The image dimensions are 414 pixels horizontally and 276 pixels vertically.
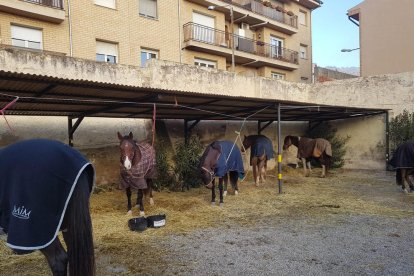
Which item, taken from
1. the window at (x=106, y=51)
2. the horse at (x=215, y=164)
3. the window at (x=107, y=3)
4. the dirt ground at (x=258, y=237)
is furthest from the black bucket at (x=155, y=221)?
the window at (x=107, y=3)

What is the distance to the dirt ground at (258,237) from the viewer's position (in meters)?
4.22

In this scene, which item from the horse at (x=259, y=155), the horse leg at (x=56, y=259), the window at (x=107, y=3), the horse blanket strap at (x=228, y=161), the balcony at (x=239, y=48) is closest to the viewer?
the horse leg at (x=56, y=259)

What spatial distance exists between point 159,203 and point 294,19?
24.0m

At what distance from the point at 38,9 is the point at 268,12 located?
17.3 m

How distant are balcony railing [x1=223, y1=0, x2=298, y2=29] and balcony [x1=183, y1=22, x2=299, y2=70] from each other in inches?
89.3

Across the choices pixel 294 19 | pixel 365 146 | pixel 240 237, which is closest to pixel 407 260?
pixel 240 237

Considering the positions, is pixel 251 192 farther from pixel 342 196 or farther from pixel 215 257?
pixel 215 257

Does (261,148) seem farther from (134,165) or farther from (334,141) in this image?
(334,141)

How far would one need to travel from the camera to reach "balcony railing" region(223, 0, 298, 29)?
24.0m

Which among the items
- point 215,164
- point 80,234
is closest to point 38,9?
point 215,164

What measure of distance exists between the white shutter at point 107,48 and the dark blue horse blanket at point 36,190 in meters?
13.3

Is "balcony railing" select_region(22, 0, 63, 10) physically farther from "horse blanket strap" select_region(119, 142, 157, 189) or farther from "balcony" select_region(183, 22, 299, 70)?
"horse blanket strap" select_region(119, 142, 157, 189)

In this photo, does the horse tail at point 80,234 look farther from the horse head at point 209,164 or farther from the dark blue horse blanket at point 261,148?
the dark blue horse blanket at point 261,148

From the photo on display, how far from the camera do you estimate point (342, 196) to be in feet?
28.7
